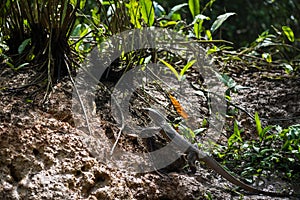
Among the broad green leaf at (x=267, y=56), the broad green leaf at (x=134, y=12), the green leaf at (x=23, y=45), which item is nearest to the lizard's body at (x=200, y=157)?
the broad green leaf at (x=134, y=12)

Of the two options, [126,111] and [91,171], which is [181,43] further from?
[91,171]

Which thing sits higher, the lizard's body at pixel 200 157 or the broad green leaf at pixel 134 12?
the broad green leaf at pixel 134 12

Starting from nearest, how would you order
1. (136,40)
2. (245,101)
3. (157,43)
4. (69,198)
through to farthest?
(69,198)
(136,40)
(157,43)
(245,101)

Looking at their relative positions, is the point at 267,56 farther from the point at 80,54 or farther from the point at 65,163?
the point at 65,163

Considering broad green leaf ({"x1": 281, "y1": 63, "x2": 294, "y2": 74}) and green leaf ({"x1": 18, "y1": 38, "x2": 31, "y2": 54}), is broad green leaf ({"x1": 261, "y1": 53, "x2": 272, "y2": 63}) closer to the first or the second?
broad green leaf ({"x1": 281, "y1": 63, "x2": 294, "y2": 74})

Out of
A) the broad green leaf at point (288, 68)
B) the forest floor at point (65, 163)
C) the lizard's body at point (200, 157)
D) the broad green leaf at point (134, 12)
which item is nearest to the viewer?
the forest floor at point (65, 163)

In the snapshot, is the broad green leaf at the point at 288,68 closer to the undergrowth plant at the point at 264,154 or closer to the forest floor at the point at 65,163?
the undergrowth plant at the point at 264,154

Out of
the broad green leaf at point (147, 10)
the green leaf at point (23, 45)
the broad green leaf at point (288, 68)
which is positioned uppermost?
the broad green leaf at point (147, 10)

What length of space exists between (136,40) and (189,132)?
433 mm

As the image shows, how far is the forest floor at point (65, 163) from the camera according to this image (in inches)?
54.2

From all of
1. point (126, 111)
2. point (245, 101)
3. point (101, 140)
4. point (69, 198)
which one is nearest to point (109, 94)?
point (126, 111)

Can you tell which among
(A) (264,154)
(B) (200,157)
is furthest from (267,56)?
(B) (200,157)

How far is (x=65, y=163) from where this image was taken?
1.45 meters

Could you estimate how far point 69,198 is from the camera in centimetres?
137
